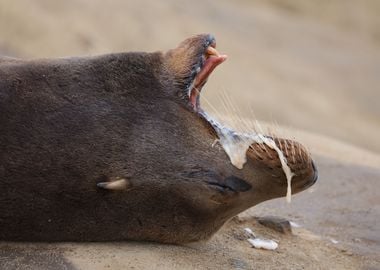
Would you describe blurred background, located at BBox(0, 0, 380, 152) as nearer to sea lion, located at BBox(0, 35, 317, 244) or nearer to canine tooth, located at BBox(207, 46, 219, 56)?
canine tooth, located at BBox(207, 46, 219, 56)

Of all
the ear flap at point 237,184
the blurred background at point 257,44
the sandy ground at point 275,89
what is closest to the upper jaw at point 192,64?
the sandy ground at point 275,89

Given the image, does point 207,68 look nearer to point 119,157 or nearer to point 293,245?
point 119,157

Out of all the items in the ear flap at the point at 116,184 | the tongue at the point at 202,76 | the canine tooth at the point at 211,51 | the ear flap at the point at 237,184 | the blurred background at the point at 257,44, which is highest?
the canine tooth at the point at 211,51

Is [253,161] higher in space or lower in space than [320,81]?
higher

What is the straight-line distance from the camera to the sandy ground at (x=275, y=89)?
12.2 feet

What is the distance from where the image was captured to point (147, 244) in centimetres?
364

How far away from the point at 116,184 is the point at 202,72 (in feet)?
2.02

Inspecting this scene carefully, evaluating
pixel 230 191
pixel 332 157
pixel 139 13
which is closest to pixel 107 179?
pixel 230 191

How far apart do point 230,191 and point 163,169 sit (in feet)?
0.90

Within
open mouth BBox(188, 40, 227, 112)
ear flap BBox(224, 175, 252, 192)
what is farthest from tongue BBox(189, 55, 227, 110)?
ear flap BBox(224, 175, 252, 192)

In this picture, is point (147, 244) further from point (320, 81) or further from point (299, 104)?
point (320, 81)

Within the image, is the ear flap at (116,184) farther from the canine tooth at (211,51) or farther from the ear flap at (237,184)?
the canine tooth at (211,51)

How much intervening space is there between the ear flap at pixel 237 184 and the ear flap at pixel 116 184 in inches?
15.4

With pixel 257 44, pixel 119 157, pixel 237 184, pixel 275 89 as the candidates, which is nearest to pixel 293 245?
pixel 237 184
